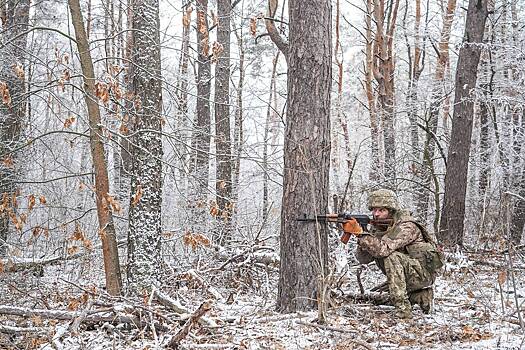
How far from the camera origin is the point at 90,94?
6465 millimetres

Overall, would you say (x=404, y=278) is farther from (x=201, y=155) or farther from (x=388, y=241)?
(x=201, y=155)

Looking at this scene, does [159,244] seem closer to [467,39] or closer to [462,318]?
[462,318]

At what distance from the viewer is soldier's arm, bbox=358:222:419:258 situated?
5.40 m

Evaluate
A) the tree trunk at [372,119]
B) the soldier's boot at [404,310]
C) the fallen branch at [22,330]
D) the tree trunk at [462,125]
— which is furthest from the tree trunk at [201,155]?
the tree trunk at [372,119]

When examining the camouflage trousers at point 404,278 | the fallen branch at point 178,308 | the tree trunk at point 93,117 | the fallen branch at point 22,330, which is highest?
the tree trunk at point 93,117

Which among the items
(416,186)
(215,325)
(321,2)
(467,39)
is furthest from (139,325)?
(416,186)

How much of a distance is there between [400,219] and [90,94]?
380 centimetres

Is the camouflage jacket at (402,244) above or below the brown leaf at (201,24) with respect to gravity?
below

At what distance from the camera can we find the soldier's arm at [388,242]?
5.40 metres

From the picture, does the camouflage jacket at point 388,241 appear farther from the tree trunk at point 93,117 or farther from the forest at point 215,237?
the tree trunk at point 93,117

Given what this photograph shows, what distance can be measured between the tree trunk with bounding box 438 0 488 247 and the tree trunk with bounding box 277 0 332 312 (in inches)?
232

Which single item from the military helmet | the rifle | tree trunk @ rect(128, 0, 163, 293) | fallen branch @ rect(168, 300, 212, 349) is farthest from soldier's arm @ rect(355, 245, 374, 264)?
tree trunk @ rect(128, 0, 163, 293)

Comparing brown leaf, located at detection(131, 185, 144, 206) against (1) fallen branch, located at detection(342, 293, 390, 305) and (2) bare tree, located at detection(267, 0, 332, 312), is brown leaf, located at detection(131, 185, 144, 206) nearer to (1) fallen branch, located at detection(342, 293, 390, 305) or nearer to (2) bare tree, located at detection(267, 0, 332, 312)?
(2) bare tree, located at detection(267, 0, 332, 312)

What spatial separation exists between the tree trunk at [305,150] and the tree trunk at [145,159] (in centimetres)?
218
